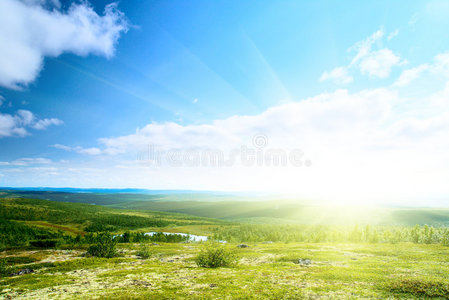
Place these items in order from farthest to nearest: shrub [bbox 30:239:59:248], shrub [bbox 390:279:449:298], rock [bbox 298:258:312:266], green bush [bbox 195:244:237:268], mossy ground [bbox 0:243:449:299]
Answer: shrub [bbox 30:239:59:248], rock [bbox 298:258:312:266], green bush [bbox 195:244:237:268], mossy ground [bbox 0:243:449:299], shrub [bbox 390:279:449:298]

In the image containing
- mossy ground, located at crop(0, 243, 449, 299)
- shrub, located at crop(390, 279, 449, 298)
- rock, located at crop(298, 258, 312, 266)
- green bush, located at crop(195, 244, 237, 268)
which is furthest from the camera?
rock, located at crop(298, 258, 312, 266)

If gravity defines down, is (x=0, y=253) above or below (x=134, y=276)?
below

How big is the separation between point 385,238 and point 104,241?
109727 mm

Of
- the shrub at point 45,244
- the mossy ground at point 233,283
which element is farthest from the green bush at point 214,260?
the shrub at point 45,244

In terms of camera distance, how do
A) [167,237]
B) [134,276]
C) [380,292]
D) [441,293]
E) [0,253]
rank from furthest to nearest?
[167,237], [0,253], [134,276], [380,292], [441,293]

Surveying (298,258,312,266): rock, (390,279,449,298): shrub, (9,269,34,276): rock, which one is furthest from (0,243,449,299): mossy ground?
(298,258,312,266): rock

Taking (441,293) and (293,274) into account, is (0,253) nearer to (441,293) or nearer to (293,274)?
(293,274)

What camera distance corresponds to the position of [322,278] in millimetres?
30109

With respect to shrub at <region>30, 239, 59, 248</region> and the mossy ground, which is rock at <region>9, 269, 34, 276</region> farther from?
shrub at <region>30, 239, 59, 248</region>

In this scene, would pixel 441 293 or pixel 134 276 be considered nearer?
pixel 441 293

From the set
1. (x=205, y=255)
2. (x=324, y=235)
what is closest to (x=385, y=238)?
(x=324, y=235)

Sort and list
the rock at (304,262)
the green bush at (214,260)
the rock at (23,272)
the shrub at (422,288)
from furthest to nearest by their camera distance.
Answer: the rock at (304,262)
the green bush at (214,260)
the rock at (23,272)
the shrub at (422,288)

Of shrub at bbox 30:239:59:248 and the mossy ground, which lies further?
shrub at bbox 30:239:59:248

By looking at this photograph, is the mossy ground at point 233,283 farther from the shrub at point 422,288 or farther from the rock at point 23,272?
the rock at point 23,272
